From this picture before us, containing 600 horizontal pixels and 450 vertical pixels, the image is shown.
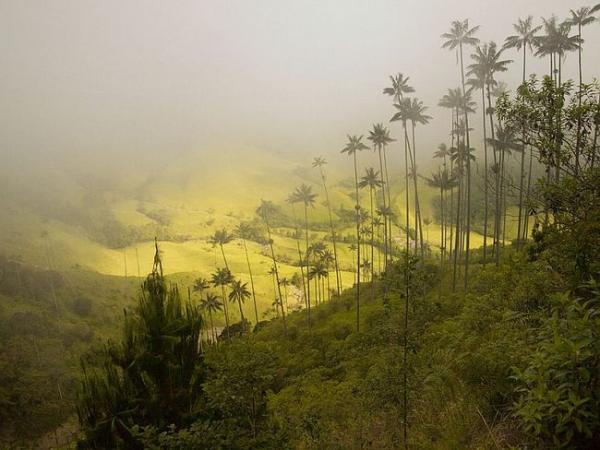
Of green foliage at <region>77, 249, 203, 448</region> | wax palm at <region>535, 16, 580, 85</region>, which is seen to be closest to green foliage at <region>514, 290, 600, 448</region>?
green foliage at <region>77, 249, 203, 448</region>

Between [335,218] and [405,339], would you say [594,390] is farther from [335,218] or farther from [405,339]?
[335,218]

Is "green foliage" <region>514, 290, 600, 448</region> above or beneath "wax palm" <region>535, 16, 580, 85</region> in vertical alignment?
beneath

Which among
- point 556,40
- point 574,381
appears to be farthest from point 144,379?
point 556,40

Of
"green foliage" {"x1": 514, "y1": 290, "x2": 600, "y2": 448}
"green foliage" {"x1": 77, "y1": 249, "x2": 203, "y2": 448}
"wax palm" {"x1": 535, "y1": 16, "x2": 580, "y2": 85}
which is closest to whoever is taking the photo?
"green foliage" {"x1": 514, "y1": 290, "x2": 600, "y2": 448}

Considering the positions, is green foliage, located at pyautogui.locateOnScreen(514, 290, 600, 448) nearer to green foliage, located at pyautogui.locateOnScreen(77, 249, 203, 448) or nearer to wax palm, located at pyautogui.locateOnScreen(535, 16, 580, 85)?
green foliage, located at pyautogui.locateOnScreen(77, 249, 203, 448)

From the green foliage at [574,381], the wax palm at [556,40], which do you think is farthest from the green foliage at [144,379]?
the wax palm at [556,40]

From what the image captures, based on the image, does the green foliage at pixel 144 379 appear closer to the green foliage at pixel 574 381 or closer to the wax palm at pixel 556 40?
the green foliage at pixel 574 381

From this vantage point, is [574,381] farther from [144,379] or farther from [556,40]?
[556,40]

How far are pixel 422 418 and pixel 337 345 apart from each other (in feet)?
94.1

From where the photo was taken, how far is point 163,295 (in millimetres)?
10422

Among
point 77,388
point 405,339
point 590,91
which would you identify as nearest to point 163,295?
point 77,388

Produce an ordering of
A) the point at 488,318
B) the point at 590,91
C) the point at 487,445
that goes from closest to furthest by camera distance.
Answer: the point at 487,445
the point at 590,91
the point at 488,318

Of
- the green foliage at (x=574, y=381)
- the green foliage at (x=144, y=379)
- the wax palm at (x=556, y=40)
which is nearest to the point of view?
the green foliage at (x=574, y=381)

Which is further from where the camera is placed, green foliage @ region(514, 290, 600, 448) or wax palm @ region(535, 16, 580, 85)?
wax palm @ region(535, 16, 580, 85)
